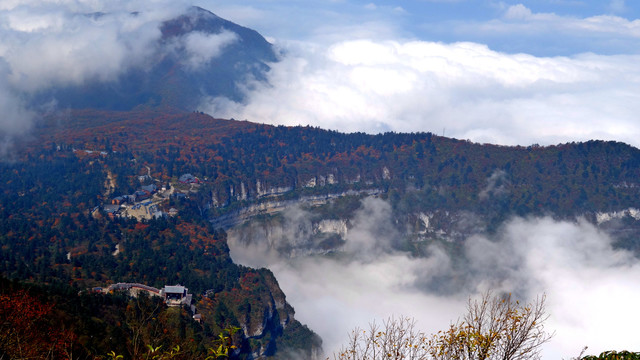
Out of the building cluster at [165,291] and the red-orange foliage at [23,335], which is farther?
the building cluster at [165,291]

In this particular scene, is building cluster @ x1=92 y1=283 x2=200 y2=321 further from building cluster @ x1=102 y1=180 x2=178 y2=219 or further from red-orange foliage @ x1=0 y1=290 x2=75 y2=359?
red-orange foliage @ x1=0 y1=290 x2=75 y2=359

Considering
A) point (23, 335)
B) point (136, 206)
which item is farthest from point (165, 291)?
point (23, 335)

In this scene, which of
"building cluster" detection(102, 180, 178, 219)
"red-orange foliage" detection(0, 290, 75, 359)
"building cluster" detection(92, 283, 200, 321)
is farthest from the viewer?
"building cluster" detection(102, 180, 178, 219)

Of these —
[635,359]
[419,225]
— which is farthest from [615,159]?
[635,359]

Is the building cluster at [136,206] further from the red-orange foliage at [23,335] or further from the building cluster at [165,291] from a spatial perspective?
the red-orange foliage at [23,335]

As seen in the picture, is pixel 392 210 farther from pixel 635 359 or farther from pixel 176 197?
pixel 635 359

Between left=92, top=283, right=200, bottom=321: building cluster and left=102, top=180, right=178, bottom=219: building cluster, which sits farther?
left=102, top=180, right=178, bottom=219: building cluster

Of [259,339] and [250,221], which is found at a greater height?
[250,221]

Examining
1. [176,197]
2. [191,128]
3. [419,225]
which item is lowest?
[419,225]

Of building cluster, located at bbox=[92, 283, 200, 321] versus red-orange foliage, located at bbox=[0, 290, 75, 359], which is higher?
red-orange foliage, located at bbox=[0, 290, 75, 359]

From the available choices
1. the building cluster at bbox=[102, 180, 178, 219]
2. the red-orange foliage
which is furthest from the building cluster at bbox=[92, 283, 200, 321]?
the red-orange foliage

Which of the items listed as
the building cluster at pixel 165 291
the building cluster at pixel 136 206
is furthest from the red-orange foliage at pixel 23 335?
the building cluster at pixel 136 206
